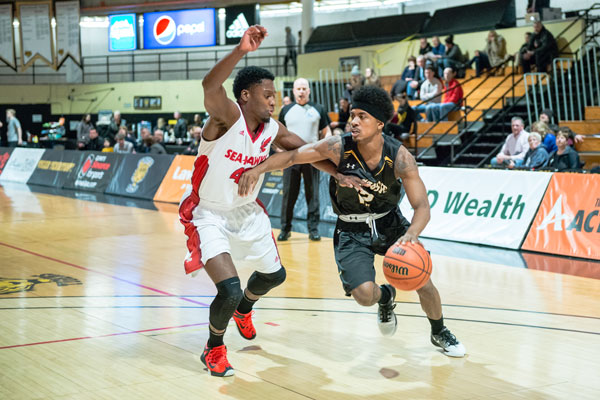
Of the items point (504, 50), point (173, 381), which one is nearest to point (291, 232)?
point (173, 381)

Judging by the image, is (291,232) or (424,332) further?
(291,232)

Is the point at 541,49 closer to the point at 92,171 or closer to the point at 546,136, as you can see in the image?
the point at 546,136

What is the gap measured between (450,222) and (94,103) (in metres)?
21.5

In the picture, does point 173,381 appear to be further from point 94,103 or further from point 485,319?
point 94,103

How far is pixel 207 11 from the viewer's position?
80.1 feet

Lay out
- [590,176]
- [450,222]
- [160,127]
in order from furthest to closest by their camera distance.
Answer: [160,127] → [450,222] → [590,176]

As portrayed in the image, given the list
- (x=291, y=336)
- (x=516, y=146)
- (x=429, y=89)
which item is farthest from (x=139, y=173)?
(x=291, y=336)

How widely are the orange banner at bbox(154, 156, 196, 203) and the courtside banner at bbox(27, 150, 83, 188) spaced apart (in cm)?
400

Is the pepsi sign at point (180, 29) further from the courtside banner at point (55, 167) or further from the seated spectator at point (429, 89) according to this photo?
the seated spectator at point (429, 89)

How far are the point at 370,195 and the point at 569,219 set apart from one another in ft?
15.5

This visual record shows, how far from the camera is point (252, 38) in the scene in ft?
13.2

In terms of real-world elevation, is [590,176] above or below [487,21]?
below

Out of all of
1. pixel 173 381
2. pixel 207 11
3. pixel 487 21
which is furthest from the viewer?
pixel 207 11

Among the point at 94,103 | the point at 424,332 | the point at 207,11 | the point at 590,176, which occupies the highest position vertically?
the point at 207,11
